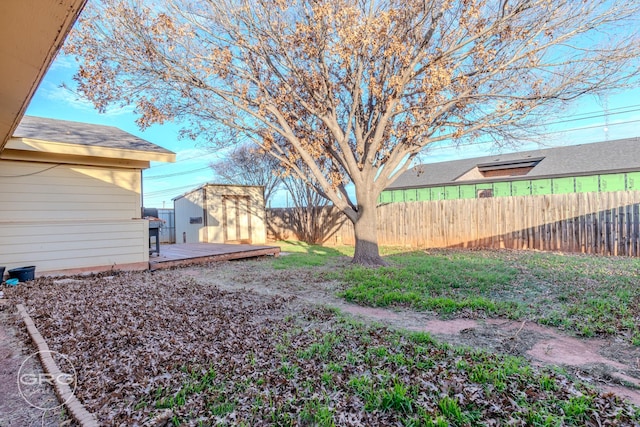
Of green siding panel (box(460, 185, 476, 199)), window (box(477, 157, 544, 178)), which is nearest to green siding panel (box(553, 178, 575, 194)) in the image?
window (box(477, 157, 544, 178))

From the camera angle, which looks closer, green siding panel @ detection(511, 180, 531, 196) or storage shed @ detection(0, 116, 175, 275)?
storage shed @ detection(0, 116, 175, 275)

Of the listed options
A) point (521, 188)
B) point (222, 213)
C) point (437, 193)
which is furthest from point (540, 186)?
point (222, 213)

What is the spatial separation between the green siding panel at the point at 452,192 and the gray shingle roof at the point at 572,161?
44 centimetres

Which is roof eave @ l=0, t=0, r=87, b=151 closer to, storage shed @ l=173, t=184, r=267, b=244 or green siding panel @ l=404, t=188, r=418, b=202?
storage shed @ l=173, t=184, r=267, b=244

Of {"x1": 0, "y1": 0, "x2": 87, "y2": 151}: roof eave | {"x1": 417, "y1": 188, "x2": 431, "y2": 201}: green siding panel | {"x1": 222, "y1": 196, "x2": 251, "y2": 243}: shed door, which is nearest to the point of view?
{"x1": 0, "y1": 0, "x2": 87, "y2": 151}: roof eave

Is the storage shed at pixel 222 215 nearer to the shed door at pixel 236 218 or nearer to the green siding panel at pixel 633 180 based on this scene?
the shed door at pixel 236 218

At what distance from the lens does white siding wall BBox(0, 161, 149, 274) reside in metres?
6.00

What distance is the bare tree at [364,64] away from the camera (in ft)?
20.0


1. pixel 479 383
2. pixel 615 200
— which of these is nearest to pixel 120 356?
pixel 479 383

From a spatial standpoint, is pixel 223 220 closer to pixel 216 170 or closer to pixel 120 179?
pixel 120 179

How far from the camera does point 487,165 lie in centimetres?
1994

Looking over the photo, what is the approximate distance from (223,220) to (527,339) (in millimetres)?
11811

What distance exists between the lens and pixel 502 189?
1828 centimetres

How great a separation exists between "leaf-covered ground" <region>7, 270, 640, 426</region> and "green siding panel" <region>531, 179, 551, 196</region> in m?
17.1
